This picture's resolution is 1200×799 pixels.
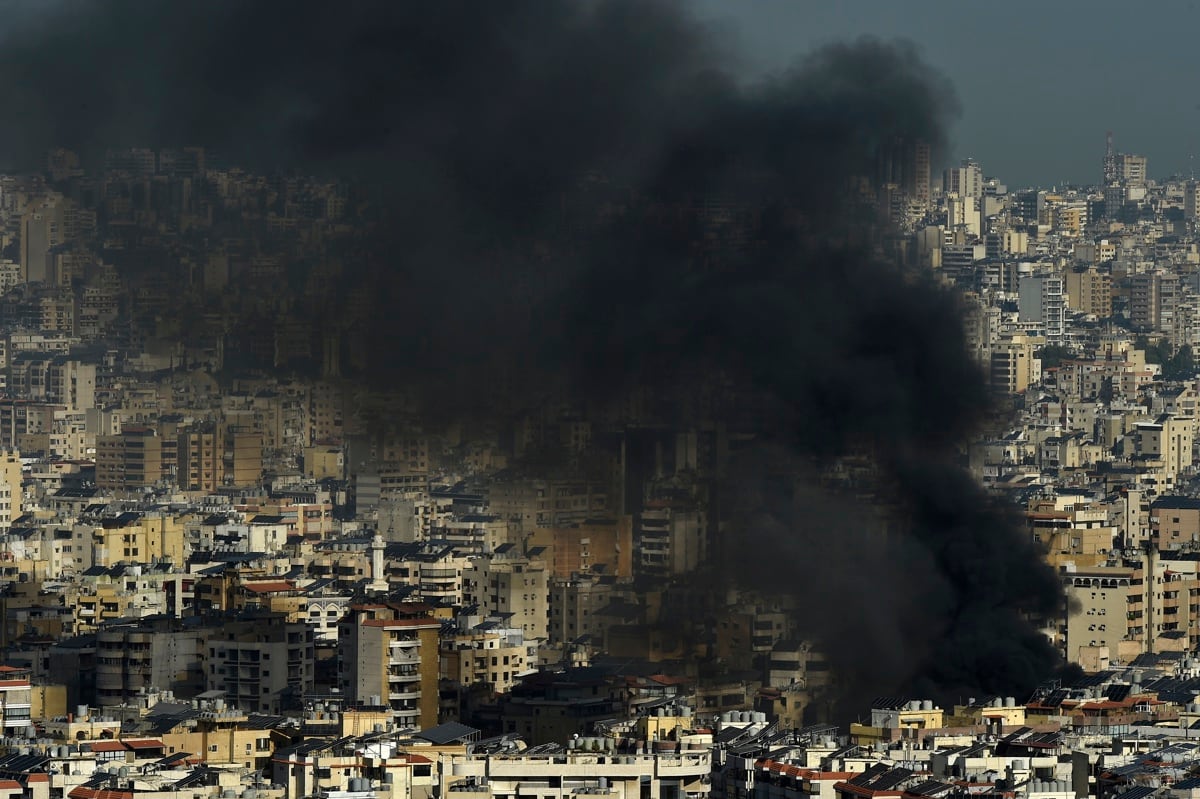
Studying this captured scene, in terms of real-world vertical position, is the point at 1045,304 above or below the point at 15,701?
above

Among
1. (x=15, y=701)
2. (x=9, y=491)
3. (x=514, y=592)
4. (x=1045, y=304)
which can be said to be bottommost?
(x=15, y=701)

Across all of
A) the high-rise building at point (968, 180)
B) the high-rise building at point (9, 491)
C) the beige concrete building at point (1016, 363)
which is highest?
the high-rise building at point (968, 180)

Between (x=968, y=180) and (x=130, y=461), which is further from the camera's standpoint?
(x=968, y=180)

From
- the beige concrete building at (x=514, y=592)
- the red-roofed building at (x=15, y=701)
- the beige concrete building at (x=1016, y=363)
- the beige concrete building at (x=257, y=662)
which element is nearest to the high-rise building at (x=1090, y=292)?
the beige concrete building at (x=1016, y=363)

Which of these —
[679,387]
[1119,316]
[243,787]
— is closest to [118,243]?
[679,387]

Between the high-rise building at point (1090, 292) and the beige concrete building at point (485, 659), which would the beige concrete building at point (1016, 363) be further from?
the beige concrete building at point (485, 659)

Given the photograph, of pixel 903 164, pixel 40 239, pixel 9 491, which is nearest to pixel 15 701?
pixel 903 164

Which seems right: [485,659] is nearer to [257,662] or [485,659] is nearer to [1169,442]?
[257,662]

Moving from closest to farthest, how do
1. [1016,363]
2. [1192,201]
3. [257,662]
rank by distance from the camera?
1. [257,662]
2. [1016,363]
3. [1192,201]

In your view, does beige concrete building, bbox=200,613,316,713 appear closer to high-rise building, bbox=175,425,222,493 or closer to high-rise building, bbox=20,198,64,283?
high-rise building, bbox=20,198,64,283

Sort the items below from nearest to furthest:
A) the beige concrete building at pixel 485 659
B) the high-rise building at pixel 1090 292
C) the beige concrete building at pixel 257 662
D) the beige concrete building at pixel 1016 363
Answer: the beige concrete building at pixel 485 659, the beige concrete building at pixel 257 662, the beige concrete building at pixel 1016 363, the high-rise building at pixel 1090 292

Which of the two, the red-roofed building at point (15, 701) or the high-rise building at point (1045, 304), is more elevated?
the high-rise building at point (1045, 304)

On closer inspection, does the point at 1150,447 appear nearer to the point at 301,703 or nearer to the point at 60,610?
the point at 60,610
